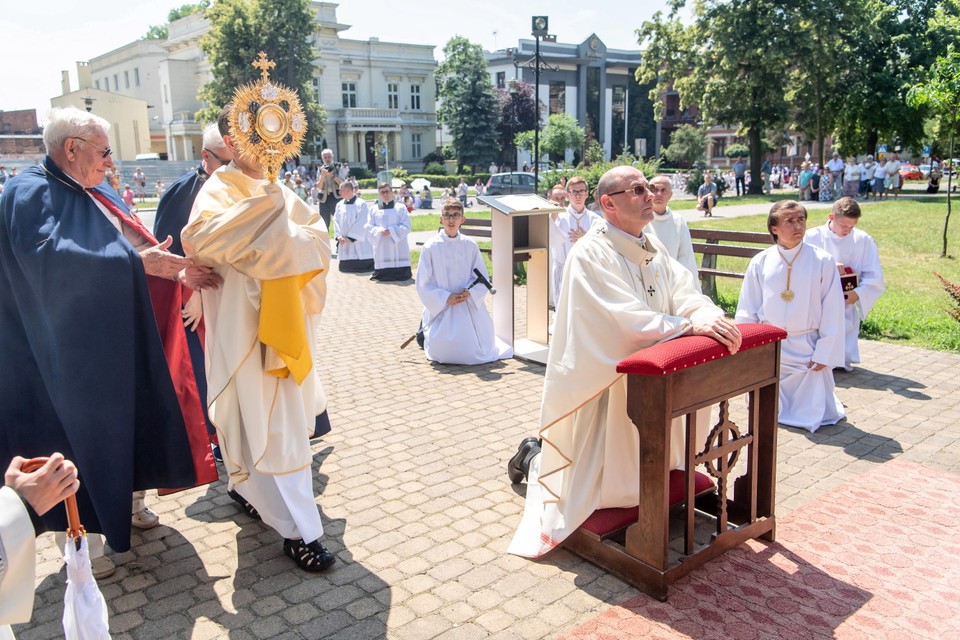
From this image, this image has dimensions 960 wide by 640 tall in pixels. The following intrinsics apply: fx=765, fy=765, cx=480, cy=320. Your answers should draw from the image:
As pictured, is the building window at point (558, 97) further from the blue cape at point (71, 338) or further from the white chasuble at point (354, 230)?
the blue cape at point (71, 338)

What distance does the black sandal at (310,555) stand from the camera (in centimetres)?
403

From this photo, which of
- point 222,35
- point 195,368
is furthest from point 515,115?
point 195,368

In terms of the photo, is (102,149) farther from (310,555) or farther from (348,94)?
(348,94)

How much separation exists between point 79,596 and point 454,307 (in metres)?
6.33

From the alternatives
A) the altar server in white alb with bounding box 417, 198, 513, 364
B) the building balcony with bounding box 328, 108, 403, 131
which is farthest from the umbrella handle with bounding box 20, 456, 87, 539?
the building balcony with bounding box 328, 108, 403, 131

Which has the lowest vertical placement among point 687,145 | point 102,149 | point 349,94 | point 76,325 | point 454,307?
point 454,307

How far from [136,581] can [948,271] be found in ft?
45.6

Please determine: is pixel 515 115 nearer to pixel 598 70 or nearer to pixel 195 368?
pixel 598 70

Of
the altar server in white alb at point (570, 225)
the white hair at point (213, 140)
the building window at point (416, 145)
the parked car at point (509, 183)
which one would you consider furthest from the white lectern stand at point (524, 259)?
the building window at point (416, 145)

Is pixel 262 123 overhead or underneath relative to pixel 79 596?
overhead

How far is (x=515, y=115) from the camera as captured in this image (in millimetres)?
63844

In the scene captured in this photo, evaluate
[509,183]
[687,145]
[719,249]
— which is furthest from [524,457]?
[687,145]

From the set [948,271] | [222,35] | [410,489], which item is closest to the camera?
[410,489]

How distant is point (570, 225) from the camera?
1055 cm
